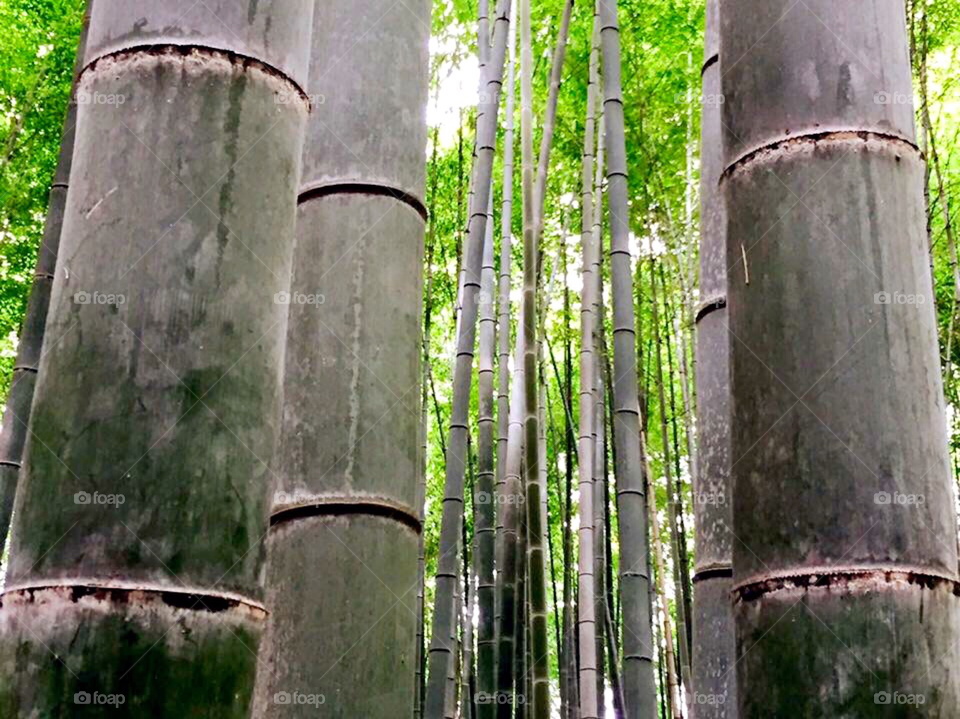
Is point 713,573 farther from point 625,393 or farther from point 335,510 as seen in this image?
point 335,510

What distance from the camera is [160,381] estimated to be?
668mm

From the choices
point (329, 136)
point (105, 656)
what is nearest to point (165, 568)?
point (105, 656)

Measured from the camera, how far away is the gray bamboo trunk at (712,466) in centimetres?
180

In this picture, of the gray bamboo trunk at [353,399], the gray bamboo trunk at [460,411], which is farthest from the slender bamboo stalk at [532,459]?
the gray bamboo trunk at [353,399]

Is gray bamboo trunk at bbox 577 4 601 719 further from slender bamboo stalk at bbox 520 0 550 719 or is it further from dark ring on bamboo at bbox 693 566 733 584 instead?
dark ring on bamboo at bbox 693 566 733 584

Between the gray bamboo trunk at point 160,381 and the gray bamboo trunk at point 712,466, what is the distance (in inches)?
44.8

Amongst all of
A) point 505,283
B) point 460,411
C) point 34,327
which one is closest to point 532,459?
point 505,283

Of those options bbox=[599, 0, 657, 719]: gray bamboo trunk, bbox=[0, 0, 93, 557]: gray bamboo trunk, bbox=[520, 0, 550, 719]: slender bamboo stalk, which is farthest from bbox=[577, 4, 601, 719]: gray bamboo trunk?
bbox=[0, 0, 93, 557]: gray bamboo trunk

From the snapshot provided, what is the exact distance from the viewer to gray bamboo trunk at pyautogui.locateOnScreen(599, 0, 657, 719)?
2.35 metres

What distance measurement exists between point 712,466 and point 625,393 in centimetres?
53

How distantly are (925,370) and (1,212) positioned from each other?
6287 mm

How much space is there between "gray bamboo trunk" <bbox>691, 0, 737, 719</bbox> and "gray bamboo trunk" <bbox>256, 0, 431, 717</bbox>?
0.59m

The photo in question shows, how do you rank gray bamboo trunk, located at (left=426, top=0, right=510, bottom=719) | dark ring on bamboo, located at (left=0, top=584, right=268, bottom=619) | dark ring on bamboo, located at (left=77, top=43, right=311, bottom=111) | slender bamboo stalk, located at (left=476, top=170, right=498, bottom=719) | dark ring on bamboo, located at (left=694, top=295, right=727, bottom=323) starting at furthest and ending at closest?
slender bamboo stalk, located at (left=476, top=170, right=498, bottom=719), gray bamboo trunk, located at (left=426, top=0, right=510, bottom=719), dark ring on bamboo, located at (left=694, top=295, right=727, bottom=323), dark ring on bamboo, located at (left=77, top=43, right=311, bottom=111), dark ring on bamboo, located at (left=0, top=584, right=268, bottom=619)

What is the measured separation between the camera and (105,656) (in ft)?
2.02
